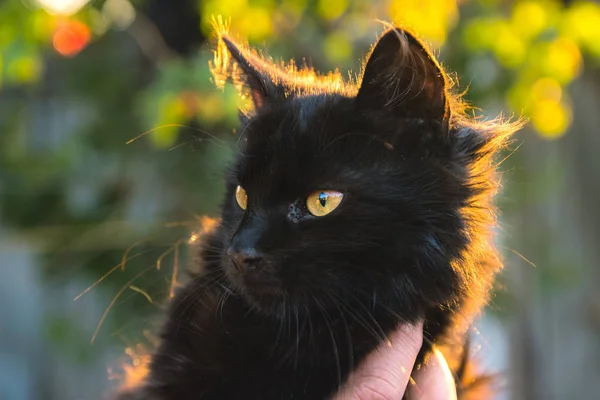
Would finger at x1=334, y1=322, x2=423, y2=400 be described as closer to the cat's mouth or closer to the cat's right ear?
the cat's mouth

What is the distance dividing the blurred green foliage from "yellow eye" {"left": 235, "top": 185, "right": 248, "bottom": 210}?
89cm

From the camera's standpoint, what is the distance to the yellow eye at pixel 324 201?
124 cm

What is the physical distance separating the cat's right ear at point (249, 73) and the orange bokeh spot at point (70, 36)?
3.85 feet

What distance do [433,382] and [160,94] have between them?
1.54 m

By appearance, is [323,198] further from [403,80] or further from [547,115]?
[547,115]

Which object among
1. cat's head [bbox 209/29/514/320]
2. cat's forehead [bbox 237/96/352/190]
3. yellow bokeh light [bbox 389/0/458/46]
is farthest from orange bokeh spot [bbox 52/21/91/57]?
cat's head [bbox 209/29/514/320]

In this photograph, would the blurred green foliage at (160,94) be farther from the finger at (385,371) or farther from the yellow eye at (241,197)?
the finger at (385,371)

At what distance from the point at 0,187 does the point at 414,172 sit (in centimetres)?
267

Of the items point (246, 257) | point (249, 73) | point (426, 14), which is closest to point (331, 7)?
point (426, 14)

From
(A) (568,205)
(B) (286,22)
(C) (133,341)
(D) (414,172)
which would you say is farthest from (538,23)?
(C) (133,341)

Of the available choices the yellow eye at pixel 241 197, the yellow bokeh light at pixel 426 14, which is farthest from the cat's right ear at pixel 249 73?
the yellow bokeh light at pixel 426 14

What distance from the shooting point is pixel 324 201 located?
1.25 metres

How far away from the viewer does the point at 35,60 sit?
8.60 feet

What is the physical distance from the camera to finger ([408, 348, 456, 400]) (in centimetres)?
145
